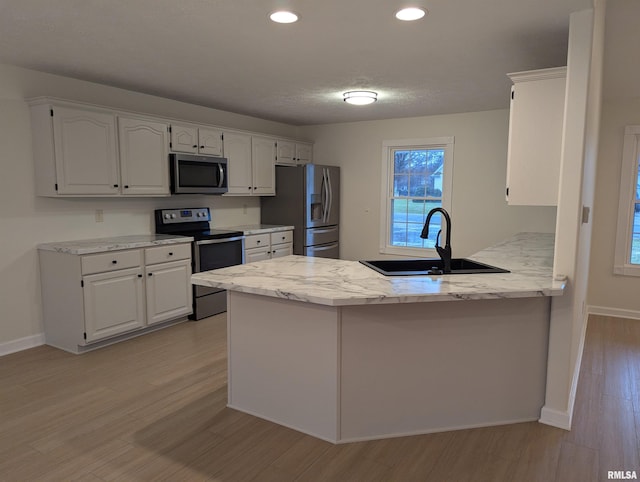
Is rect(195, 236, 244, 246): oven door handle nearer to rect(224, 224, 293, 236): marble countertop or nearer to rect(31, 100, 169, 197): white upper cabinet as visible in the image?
rect(224, 224, 293, 236): marble countertop

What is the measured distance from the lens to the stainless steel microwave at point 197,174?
174 inches

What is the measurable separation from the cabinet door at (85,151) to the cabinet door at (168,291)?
0.82m

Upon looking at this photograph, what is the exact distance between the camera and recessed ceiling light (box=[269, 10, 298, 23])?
240 cm

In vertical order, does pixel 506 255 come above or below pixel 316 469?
above

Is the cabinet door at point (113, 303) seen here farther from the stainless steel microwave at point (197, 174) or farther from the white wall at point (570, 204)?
the white wall at point (570, 204)

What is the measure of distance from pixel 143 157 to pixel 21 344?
1.90 meters

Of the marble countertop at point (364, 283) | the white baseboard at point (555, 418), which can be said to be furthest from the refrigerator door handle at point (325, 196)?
the white baseboard at point (555, 418)

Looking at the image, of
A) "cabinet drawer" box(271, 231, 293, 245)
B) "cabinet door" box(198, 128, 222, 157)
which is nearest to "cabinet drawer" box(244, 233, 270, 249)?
"cabinet drawer" box(271, 231, 293, 245)

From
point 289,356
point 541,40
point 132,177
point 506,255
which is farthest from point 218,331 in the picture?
point 541,40

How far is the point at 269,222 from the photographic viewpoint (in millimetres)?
6043

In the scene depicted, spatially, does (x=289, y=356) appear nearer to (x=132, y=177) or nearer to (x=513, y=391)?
(x=513, y=391)

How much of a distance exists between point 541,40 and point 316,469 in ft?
9.39

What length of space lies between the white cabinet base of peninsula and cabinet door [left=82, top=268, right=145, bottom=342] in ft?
5.34

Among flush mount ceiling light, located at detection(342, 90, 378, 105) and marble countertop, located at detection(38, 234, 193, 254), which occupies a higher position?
flush mount ceiling light, located at detection(342, 90, 378, 105)
